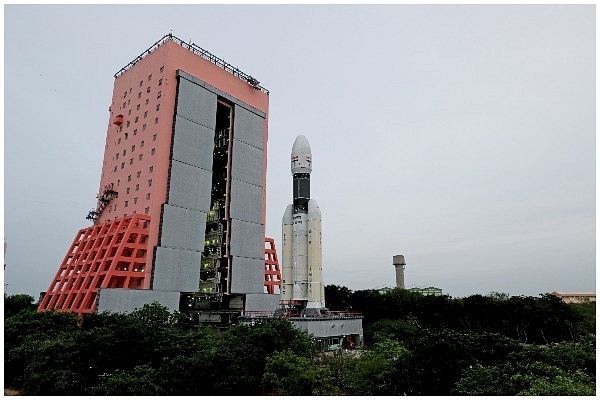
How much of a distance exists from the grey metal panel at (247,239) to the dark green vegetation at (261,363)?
17.5 meters

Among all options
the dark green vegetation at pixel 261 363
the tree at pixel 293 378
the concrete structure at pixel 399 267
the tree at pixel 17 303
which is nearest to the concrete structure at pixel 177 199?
the tree at pixel 17 303

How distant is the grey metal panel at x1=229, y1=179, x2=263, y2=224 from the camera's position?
52.2 meters

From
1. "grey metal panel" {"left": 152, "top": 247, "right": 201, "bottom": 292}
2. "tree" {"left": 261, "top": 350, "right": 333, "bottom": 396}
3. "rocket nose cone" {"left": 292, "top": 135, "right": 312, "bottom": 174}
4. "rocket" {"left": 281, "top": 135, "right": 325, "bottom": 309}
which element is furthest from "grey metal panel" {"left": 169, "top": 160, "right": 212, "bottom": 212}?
"tree" {"left": 261, "top": 350, "right": 333, "bottom": 396}

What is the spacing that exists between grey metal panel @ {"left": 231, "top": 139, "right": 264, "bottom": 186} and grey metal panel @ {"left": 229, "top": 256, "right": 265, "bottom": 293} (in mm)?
10064

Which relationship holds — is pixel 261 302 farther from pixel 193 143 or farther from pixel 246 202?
pixel 193 143

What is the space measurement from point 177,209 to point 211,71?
1844 centimetres

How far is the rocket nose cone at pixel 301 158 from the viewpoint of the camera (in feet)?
164

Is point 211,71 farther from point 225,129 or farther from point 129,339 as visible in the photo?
point 129,339

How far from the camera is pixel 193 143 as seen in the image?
48.9 meters

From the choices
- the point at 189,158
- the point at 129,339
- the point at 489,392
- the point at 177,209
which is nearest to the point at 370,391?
the point at 489,392

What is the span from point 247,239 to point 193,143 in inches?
517

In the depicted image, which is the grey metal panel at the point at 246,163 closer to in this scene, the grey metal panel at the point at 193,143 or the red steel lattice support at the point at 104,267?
the grey metal panel at the point at 193,143

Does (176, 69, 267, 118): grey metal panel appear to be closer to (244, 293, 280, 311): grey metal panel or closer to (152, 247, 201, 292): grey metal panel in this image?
(152, 247, 201, 292): grey metal panel

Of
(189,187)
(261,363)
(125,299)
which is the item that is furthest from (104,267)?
(261,363)
